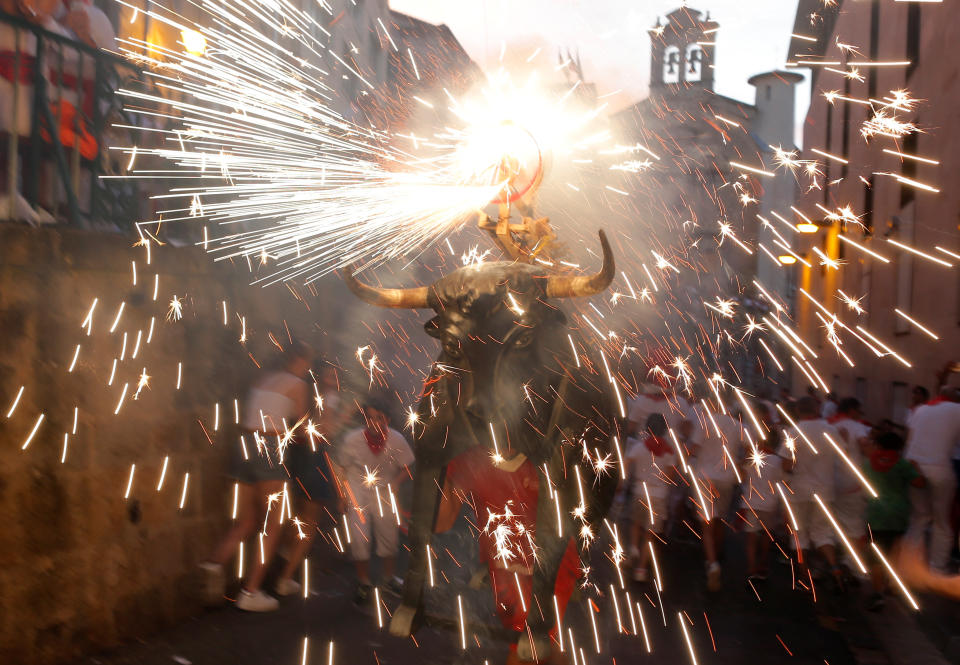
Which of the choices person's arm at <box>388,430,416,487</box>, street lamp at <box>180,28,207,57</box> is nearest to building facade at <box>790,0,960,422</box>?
person's arm at <box>388,430,416,487</box>

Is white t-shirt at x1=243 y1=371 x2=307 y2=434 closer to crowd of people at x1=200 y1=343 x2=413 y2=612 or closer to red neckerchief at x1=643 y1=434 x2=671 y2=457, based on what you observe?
crowd of people at x1=200 y1=343 x2=413 y2=612

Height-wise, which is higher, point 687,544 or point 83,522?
point 83,522

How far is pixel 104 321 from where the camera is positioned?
625cm

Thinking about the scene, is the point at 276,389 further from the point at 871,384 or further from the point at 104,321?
the point at 871,384

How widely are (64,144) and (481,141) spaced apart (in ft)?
13.0

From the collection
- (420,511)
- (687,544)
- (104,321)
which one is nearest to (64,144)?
(104,321)

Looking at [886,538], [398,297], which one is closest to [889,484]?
[886,538]

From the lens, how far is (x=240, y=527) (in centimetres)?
733

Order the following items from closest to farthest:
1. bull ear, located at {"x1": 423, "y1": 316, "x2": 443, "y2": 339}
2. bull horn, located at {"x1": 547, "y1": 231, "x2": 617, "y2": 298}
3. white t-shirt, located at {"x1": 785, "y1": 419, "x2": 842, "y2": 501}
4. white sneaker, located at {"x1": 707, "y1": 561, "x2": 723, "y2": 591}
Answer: bull horn, located at {"x1": 547, "y1": 231, "x2": 617, "y2": 298} < bull ear, located at {"x1": 423, "y1": 316, "x2": 443, "y2": 339} < white t-shirt, located at {"x1": 785, "y1": 419, "x2": 842, "y2": 501} < white sneaker, located at {"x1": 707, "y1": 561, "x2": 723, "y2": 591}

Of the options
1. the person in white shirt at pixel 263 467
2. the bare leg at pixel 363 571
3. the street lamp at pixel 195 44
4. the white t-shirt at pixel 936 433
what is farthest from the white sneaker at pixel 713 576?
the street lamp at pixel 195 44

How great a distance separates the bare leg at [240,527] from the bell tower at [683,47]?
4491mm

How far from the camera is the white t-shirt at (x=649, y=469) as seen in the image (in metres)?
8.83

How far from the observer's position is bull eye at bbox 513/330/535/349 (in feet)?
12.1

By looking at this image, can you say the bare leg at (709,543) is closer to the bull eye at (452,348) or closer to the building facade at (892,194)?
the building facade at (892,194)
